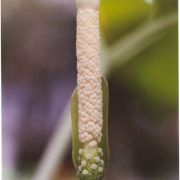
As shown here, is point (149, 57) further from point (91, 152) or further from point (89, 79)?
point (91, 152)

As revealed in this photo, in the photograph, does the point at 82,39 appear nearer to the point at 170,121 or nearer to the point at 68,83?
the point at 68,83

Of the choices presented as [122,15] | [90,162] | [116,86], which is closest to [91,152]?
[90,162]

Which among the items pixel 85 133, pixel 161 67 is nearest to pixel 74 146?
pixel 85 133

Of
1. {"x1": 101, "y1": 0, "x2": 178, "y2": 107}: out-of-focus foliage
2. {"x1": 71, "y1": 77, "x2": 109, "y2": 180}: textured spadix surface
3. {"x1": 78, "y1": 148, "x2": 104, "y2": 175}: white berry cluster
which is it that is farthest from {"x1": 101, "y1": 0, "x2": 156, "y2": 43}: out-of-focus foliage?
{"x1": 78, "y1": 148, "x2": 104, "y2": 175}: white berry cluster

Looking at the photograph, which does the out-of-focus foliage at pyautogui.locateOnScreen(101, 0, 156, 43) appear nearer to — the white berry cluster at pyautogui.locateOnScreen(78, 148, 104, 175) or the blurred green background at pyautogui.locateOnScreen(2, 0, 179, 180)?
the blurred green background at pyautogui.locateOnScreen(2, 0, 179, 180)

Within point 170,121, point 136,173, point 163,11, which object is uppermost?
point 163,11

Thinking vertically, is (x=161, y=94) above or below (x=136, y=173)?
above

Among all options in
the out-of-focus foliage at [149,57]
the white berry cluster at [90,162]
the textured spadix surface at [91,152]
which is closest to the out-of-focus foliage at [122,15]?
the out-of-focus foliage at [149,57]
